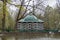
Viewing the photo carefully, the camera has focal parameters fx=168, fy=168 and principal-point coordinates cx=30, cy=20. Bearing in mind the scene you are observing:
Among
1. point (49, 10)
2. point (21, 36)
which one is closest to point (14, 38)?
point (21, 36)

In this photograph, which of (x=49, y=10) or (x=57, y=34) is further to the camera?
(x=49, y=10)

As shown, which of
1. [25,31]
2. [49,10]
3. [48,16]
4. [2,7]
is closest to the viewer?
[25,31]

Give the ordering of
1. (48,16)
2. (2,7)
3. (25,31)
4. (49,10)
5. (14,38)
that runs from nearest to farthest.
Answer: (14,38), (25,31), (2,7), (48,16), (49,10)

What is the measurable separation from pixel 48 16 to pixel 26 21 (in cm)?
349

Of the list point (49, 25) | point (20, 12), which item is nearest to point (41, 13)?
point (20, 12)

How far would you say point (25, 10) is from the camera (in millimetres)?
10703

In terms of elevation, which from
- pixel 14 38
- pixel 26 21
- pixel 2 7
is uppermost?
pixel 2 7

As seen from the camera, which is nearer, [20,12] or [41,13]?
[20,12]

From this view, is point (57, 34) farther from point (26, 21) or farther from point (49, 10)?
point (49, 10)

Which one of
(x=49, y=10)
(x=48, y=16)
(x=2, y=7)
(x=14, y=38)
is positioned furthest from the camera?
(x=49, y=10)

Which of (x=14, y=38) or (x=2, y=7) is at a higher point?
(x=2, y=7)

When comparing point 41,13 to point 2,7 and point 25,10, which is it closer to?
point 25,10

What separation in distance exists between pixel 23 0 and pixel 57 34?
441cm

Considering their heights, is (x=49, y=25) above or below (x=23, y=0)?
below
